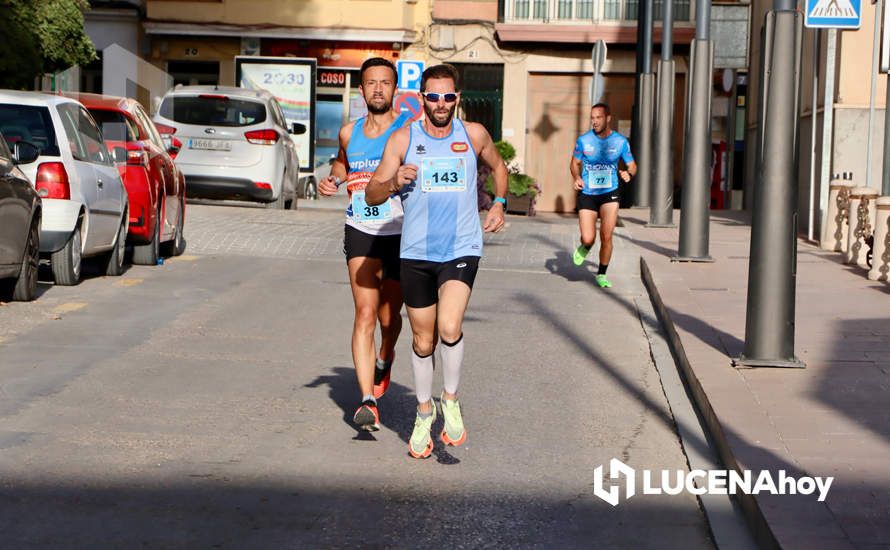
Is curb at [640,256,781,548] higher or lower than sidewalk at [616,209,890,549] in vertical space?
lower

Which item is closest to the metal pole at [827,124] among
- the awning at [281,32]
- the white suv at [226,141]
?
the white suv at [226,141]

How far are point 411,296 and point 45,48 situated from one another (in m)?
23.0

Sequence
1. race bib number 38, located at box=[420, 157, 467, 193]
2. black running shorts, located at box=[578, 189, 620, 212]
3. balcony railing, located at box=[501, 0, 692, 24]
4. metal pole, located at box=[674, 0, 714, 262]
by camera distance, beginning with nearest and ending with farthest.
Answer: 1. race bib number 38, located at box=[420, 157, 467, 193]
2. black running shorts, located at box=[578, 189, 620, 212]
3. metal pole, located at box=[674, 0, 714, 262]
4. balcony railing, located at box=[501, 0, 692, 24]

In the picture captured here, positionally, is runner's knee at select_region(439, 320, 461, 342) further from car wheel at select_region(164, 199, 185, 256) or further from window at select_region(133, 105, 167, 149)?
car wheel at select_region(164, 199, 185, 256)

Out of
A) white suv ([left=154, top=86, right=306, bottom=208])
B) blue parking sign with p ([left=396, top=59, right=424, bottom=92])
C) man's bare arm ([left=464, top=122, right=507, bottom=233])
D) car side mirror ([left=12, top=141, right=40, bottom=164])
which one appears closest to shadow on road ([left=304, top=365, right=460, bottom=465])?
man's bare arm ([left=464, top=122, right=507, bottom=233])

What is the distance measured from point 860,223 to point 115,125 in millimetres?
7905

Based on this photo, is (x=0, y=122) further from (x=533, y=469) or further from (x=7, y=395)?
(x=533, y=469)

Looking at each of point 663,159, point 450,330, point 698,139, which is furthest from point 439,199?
point 663,159

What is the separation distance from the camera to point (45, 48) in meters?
29.6

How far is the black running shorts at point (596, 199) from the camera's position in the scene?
17.2m

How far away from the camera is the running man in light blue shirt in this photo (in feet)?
55.7

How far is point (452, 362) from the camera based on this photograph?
804cm

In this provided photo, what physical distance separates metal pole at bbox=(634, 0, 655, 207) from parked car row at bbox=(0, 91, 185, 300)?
46.6 feet

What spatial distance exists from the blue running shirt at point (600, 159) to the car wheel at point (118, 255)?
14.7 ft
